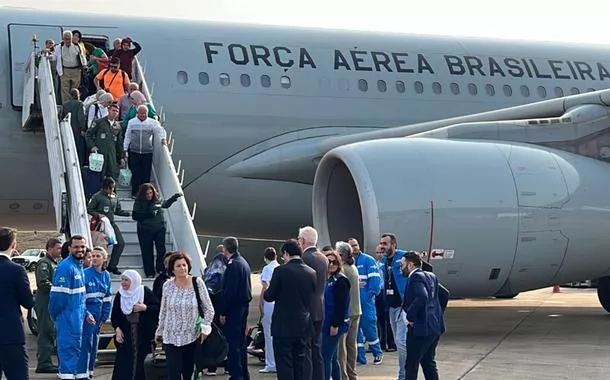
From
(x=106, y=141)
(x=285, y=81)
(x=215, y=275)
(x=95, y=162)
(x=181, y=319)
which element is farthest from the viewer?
(x=285, y=81)

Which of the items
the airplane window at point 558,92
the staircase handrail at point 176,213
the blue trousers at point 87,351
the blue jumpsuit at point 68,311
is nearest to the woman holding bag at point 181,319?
the blue jumpsuit at point 68,311

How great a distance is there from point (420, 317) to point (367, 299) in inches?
101

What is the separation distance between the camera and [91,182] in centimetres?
1049

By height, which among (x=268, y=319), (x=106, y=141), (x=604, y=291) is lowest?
(x=604, y=291)

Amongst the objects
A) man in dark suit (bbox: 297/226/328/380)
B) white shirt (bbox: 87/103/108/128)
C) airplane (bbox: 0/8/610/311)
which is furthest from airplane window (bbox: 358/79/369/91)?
man in dark suit (bbox: 297/226/328/380)

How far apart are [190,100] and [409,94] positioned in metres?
3.39

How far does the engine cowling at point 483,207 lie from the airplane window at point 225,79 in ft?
7.20

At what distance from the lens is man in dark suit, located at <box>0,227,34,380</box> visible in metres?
6.70

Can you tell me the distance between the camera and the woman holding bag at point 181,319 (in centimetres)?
689

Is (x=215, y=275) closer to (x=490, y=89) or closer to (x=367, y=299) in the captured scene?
(x=367, y=299)

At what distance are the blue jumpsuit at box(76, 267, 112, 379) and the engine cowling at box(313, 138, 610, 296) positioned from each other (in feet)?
12.3

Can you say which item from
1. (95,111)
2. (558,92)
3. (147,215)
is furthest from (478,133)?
(147,215)

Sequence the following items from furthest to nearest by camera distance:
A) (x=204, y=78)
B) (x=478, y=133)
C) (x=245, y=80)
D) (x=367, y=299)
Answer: (x=245, y=80)
(x=204, y=78)
(x=478, y=133)
(x=367, y=299)

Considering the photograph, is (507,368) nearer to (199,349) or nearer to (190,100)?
(199,349)
